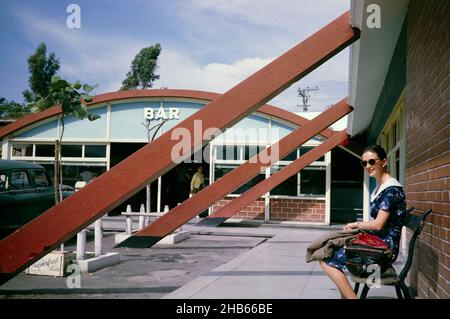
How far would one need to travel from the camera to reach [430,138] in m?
3.39

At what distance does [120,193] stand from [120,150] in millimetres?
12378

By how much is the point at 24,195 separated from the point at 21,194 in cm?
7

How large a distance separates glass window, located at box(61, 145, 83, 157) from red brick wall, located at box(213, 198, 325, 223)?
6272 mm

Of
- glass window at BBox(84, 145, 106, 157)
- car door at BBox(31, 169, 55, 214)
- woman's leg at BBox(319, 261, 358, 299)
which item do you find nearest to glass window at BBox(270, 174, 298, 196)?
glass window at BBox(84, 145, 106, 157)

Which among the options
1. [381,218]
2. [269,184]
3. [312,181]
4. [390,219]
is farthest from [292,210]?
[381,218]

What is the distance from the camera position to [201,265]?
7.17 m

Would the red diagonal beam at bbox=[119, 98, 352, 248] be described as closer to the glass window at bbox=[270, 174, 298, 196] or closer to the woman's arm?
the glass window at bbox=[270, 174, 298, 196]

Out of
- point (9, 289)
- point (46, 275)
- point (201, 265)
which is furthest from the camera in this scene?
point (201, 265)

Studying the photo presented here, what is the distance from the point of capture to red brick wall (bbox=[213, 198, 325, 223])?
45.9ft

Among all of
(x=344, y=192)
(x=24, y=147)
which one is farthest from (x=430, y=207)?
(x=24, y=147)

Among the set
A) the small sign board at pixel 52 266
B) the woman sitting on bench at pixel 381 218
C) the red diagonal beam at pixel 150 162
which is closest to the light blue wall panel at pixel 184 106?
the small sign board at pixel 52 266

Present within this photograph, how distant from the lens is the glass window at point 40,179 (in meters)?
8.63

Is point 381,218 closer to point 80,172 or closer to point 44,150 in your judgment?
Result: point 80,172

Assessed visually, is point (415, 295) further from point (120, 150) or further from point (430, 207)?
point (120, 150)
